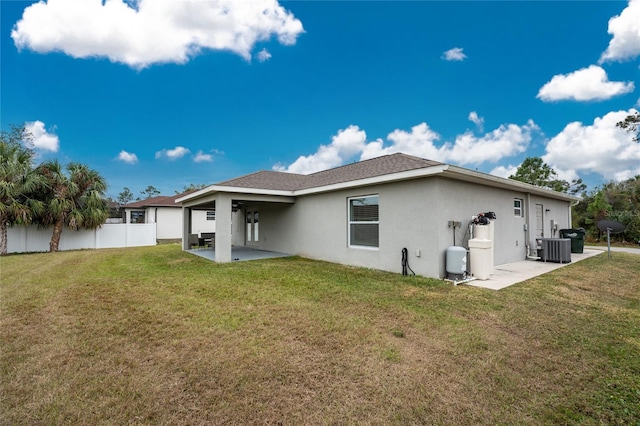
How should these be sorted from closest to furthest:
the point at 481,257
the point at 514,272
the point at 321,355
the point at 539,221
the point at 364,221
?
1. the point at 321,355
2. the point at 481,257
3. the point at 514,272
4. the point at 364,221
5. the point at 539,221

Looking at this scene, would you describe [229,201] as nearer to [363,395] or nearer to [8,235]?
[363,395]

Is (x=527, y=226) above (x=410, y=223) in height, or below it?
below

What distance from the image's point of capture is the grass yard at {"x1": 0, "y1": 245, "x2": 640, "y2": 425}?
2.21 meters

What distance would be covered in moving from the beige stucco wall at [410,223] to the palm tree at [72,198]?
10500 mm

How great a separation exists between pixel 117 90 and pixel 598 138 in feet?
85.5

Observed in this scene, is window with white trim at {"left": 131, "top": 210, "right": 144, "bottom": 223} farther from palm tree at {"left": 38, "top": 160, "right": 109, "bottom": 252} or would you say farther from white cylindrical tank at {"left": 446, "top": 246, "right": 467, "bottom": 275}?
white cylindrical tank at {"left": 446, "top": 246, "right": 467, "bottom": 275}

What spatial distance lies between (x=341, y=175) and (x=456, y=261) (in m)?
4.99

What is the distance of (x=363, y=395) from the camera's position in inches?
93.7

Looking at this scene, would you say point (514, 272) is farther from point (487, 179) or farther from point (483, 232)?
point (487, 179)

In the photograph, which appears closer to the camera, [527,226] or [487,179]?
[487,179]

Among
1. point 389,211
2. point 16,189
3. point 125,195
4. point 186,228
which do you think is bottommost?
point 186,228

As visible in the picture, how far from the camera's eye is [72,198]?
1425 cm

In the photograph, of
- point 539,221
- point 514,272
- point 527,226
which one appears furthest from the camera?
point 539,221

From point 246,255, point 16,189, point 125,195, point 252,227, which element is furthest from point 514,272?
point 125,195
